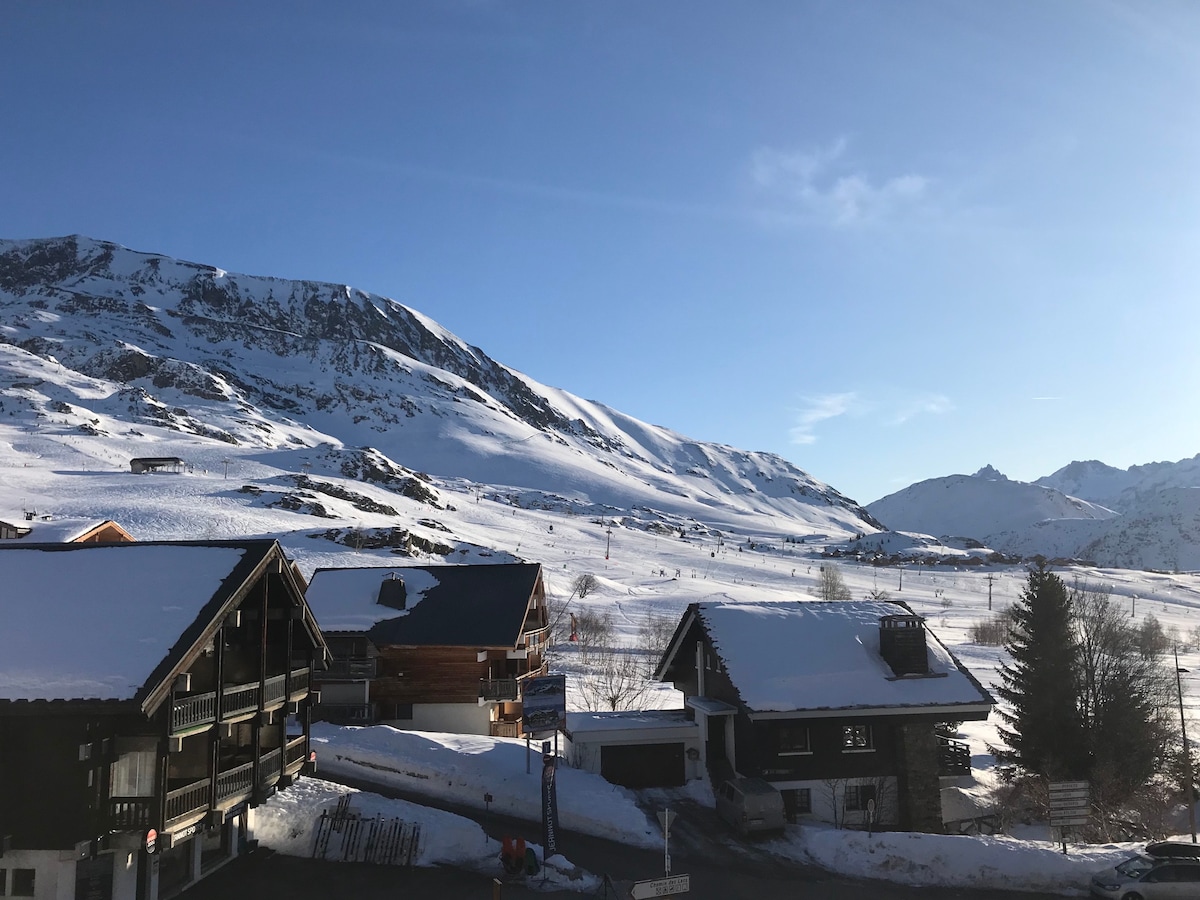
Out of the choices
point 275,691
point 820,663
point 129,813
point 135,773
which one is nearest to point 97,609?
point 135,773

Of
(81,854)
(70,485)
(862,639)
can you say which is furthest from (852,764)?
(70,485)

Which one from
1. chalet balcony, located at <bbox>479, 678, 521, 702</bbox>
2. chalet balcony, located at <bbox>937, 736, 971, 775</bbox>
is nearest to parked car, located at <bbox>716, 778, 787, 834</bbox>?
chalet balcony, located at <bbox>937, 736, 971, 775</bbox>

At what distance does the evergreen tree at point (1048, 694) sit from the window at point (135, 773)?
1251 inches

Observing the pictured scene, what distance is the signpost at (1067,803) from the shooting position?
2220 cm

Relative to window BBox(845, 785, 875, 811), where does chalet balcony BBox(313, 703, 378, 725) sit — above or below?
above

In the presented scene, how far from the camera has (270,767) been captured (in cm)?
2364

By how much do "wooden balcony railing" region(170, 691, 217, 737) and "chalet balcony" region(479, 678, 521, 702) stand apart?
21316 mm

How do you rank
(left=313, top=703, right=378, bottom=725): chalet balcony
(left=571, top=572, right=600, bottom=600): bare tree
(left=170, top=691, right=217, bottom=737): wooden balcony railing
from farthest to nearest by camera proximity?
(left=571, top=572, right=600, bottom=600): bare tree < (left=313, top=703, right=378, bottom=725): chalet balcony < (left=170, top=691, right=217, bottom=737): wooden balcony railing

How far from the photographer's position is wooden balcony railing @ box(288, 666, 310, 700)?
25.5 meters

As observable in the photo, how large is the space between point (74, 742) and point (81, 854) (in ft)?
8.25

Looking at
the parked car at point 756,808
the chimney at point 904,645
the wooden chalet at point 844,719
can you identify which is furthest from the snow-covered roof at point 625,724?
the chimney at point 904,645

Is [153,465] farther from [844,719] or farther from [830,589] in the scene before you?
[844,719]

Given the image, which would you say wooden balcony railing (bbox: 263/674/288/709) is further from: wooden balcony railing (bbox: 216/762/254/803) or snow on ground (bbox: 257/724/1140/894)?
snow on ground (bbox: 257/724/1140/894)

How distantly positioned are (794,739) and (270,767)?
1831cm
